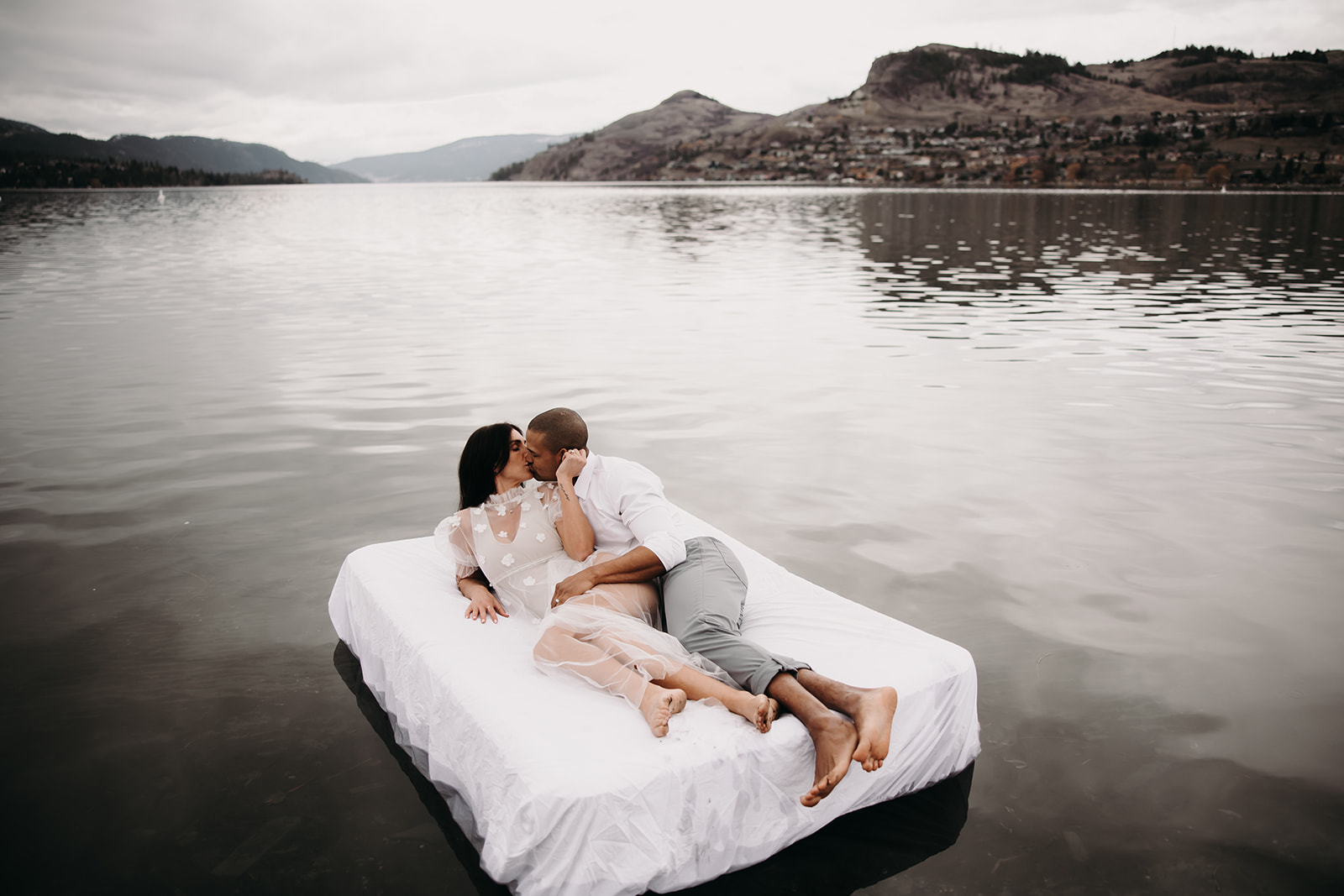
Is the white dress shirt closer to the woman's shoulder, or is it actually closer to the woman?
the woman

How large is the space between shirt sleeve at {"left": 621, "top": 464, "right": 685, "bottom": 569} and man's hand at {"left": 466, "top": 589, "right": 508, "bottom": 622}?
797mm

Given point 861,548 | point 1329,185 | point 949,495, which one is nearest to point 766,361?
point 949,495

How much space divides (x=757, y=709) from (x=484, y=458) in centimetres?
213

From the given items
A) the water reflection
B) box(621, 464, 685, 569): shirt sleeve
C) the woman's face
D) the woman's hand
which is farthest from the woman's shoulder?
the water reflection

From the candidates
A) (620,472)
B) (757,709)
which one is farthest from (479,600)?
(757,709)

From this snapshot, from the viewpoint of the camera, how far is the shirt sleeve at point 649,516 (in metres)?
4.32

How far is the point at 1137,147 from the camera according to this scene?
153 m

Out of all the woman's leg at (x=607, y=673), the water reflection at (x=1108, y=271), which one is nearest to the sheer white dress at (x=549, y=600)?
the woman's leg at (x=607, y=673)

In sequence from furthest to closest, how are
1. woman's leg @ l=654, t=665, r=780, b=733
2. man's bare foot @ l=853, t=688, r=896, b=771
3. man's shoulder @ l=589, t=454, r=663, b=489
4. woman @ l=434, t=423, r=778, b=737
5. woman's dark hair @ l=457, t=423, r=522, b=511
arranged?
woman's dark hair @ l=457, t=423, r=522, b=511 < man's shoulder @ l=589, t=454, r=663, b=489 < woman @ l=434, t=423, r=778, b=737 < woman's leg @ l=654, t=665, r=780, b=733 < man's bare foot @ l=853, t=688, r=896, b=771

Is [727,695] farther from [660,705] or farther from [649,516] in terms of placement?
[649,516]

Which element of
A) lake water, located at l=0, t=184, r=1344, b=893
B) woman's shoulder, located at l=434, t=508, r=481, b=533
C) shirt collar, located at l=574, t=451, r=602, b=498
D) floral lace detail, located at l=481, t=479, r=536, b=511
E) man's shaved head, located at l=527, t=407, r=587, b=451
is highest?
man's shaved head, located at l=527, t=407, r=587, b=451

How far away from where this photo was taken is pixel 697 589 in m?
4.23

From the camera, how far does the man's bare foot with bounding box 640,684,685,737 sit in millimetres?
3354

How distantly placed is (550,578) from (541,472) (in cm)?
56
